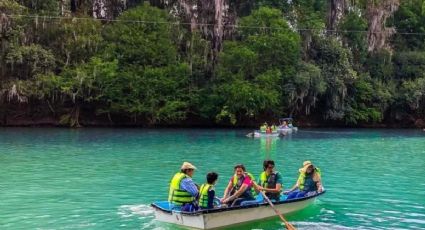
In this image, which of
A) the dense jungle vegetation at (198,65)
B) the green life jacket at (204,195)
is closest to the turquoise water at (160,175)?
the green life jacket at (204,195)

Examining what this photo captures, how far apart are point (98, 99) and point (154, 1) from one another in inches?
498

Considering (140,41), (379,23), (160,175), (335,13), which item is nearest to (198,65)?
(140,41)

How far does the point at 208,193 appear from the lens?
41.6 feet

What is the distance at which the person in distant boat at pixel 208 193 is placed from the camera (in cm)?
1259

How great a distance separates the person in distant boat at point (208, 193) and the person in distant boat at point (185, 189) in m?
0.14

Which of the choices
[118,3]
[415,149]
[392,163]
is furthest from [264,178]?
[118,3]

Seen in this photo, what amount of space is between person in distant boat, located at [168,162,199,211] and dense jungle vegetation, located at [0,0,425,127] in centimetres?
3604

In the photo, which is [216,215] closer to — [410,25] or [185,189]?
[185,189]

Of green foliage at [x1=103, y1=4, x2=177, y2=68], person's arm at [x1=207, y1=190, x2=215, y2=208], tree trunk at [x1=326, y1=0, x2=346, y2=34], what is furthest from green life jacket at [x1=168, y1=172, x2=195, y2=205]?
tree trunk at [x1=326, y1=0, x2=346, y2=34]

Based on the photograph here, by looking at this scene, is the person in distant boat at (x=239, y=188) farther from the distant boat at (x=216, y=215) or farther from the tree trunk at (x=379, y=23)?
the tree trunk at (x=379, y=23)

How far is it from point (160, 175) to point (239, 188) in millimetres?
8375

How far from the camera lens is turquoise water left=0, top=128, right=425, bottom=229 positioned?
570 inches

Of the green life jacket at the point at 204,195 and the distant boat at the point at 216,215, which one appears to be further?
the green life jacket at the point at 204,195

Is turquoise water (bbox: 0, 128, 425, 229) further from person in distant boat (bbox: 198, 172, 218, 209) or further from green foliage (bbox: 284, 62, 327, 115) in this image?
green foliage (bbox: 284, 62, 327, 115)
